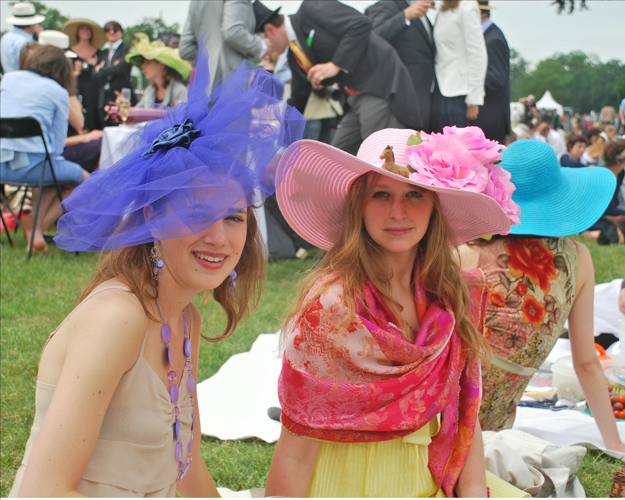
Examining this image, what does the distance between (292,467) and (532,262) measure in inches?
54.1

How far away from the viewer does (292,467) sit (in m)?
1.75

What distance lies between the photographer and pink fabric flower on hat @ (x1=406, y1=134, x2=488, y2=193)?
5.90 ft

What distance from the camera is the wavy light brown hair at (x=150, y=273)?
4.72 feet

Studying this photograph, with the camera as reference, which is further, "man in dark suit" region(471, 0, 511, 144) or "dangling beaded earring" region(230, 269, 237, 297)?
"man in dark suit" region(471, 0, 511, 144)

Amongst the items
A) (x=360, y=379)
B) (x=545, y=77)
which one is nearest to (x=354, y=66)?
(x=360, y=379)

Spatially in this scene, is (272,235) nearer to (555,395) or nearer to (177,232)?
(555,395)

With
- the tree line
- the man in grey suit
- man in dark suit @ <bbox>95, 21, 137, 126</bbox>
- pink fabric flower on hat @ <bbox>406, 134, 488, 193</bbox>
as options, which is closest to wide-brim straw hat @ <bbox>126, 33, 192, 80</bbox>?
the man in grey suit

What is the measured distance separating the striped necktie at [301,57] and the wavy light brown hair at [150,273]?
3886 millimetres

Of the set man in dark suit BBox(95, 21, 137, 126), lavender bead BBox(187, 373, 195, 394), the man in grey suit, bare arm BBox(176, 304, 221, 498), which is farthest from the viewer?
man in dark suit BBox(95, 21, 137, 126)

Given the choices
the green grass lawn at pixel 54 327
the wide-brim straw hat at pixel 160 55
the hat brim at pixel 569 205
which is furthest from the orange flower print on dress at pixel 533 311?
the wide-brim straw hat at pixel 160 55

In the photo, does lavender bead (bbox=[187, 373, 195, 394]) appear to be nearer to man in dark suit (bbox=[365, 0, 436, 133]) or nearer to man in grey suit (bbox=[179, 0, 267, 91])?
man in dark suit (bbox=[365, 0, 436, 133])

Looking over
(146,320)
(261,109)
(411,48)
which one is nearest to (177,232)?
(146,320)

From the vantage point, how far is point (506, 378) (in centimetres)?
250

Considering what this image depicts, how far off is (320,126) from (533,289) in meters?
3.75
